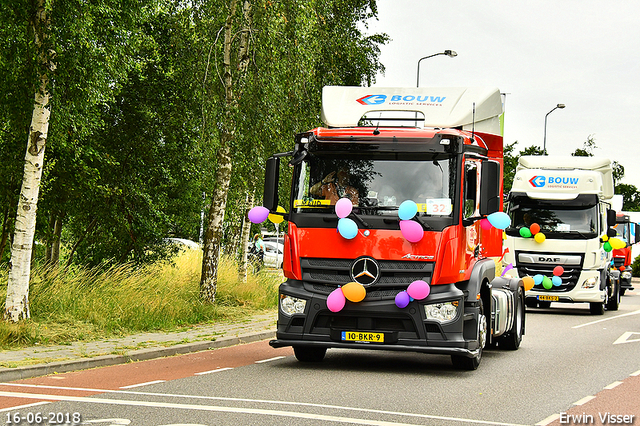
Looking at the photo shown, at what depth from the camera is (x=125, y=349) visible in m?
12.1

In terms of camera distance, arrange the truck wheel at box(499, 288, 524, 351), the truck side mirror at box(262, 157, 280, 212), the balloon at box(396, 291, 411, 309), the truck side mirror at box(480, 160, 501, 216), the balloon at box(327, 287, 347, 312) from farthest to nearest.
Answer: the truck wheel at box(499, 288, 524, 351) → the truck side mirror at box(262, 157, 280, 212) → the truck side mirror at box(480, 160, 501, 216) → the balloon at box(327, 287, 347, 312) → the balloon at box(396, 291, 411, 309)

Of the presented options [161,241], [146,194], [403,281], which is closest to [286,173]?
[403,281]

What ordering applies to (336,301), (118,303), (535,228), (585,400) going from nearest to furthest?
(585,400) → (336,301) → (118,303) → (535,228)

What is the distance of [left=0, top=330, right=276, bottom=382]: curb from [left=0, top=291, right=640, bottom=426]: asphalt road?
0.19 meters

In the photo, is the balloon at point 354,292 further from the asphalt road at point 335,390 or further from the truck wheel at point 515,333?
the truck wheel at point 515,333

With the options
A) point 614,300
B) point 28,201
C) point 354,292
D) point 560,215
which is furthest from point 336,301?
point 614,300

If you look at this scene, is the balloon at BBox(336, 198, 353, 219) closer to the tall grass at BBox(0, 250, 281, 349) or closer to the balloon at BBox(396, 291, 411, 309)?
the balloon at BBox(396, 291, 411, 309)

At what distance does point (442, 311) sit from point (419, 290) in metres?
0.45

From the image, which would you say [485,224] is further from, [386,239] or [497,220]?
[386,239]

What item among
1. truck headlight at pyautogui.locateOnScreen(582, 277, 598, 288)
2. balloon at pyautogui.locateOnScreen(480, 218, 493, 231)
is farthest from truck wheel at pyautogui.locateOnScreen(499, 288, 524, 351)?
truck headlight at pyautogui.locateOnScreen(582, 277, 598, 288)

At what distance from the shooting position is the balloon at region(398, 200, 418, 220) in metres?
10.3

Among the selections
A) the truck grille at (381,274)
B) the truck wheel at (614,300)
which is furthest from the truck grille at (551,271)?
the truck grille at (381,274)

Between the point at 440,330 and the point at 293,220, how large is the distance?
→ 7.71 feet

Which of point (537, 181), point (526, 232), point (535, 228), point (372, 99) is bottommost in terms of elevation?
point (526, 232)
